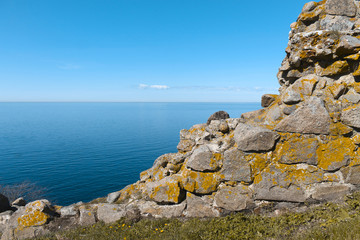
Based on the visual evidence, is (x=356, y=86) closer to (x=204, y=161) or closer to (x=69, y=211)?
(x=204, y=161)

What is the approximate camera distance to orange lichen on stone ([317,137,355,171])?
9.38m

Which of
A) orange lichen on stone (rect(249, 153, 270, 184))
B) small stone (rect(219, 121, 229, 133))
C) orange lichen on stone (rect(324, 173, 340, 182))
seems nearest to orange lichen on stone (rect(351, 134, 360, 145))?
orange lichen on stone (rect(324, 173, 340, 182))

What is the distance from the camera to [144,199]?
1279cm

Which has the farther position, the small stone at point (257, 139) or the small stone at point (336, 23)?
the small stone at point (336, 23)

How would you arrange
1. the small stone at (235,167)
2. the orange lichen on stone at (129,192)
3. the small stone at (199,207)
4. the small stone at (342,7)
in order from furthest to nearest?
the orange lichen on stone at (129,192) < the small stone at (342,7) < the small stone at (199,207) < the small stone at (235,167)

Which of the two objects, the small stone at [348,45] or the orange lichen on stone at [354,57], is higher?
the small stone at [348,45]

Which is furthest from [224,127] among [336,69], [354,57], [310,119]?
[354,57]

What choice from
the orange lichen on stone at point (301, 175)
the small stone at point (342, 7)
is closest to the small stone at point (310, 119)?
the orange lichen on stone at point (301, 175)

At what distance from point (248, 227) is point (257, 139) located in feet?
13.6

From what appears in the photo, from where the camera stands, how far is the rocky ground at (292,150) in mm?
9539

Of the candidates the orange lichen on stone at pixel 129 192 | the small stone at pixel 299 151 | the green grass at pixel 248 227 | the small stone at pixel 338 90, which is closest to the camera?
the green grass at pixel 248 227

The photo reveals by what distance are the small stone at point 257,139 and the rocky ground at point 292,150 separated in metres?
0.05

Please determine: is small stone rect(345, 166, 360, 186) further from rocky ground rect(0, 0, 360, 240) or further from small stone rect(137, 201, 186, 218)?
small stone rect(137, 201, 186, 218)

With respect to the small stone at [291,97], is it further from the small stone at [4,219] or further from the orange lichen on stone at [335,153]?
the small stone at [4,219]
